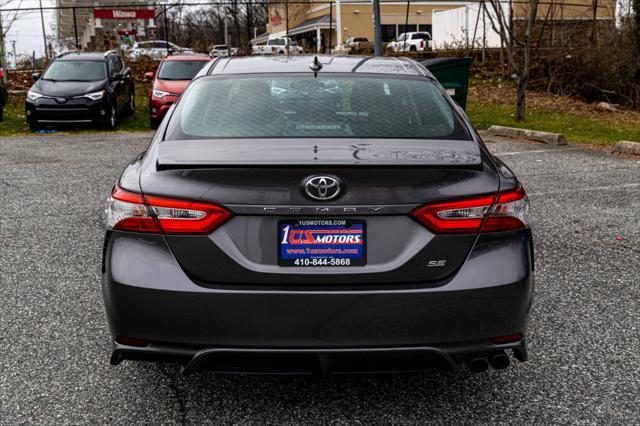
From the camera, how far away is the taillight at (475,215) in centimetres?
279

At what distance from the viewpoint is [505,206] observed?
2908 millimetres

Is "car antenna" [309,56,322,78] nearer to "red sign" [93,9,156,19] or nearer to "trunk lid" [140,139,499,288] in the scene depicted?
"trunk lid" [140,139,499,288]

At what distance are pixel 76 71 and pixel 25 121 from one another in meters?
2.38

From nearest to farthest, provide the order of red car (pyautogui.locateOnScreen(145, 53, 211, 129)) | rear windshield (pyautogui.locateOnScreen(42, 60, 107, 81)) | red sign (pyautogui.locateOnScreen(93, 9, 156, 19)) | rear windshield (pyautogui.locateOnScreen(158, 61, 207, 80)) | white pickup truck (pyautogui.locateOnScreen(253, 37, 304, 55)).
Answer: red car (pyautogui.locateOnScreen(145, 53, 211, 129))
rear windshield (pyautogui.locateOnScreen(42, 60, 107, 81))
rear windshield (pyautogui.locateOnScreen(158, 61, 207, 80))
white pickup truck (pyautogui.locateOnScreen(253, 37, 304, 55))
red sign (pyautogui.locateOnScreen(93, 9, 156, 19))

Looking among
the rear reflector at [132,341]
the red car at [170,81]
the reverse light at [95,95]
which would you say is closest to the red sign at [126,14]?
the red car at [170,81]

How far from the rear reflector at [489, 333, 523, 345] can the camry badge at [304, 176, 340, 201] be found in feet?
2.81

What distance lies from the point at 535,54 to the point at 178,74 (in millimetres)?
11552

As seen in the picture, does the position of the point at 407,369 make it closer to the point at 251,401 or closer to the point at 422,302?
the point at 422,302

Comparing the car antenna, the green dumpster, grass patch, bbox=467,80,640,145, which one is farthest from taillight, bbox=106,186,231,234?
grass patch, bbox=467,80,640,145

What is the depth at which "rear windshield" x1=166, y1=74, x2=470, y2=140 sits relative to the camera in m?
3.29

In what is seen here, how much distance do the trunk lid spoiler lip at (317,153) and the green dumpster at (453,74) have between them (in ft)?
35.7

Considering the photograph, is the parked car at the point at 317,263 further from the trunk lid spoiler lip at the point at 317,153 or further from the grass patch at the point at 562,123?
the grass patch at the point at 562,123

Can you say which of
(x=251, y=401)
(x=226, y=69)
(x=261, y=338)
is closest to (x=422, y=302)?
(x=261, y=338)

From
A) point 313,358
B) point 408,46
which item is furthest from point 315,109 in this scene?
point 408,46
